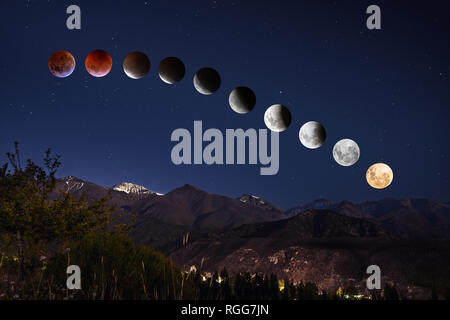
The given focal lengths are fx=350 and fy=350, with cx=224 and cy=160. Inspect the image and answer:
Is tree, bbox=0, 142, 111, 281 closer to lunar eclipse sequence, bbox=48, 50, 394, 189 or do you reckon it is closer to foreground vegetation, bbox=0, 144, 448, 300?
foreground vegetation, bbox=0, 144, 448, 300

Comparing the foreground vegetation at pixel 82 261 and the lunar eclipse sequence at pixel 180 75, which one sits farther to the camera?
the lunar eclipse sequence at pixel 180 75

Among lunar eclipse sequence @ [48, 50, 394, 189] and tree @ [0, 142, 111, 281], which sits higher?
lunar eclipse sequence @ [48, 50, 394, 189]

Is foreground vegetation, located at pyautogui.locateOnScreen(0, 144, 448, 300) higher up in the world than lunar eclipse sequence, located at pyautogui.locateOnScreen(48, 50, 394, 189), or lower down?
lower down

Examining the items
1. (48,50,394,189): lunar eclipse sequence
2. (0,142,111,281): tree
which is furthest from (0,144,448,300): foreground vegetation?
(48,50,394,189): lunar eclipse sequence

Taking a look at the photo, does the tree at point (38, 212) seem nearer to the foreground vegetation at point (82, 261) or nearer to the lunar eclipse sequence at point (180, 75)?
the foreground vegetation at point (82, 261)

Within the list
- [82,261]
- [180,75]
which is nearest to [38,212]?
[82,261]

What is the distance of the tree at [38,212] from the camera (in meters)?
14.4

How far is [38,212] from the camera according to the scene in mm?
14523

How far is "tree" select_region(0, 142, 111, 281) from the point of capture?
567 inches

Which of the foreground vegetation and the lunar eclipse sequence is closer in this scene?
the foreground vegetation

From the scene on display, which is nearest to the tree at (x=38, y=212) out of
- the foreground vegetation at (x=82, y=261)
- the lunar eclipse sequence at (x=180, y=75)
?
the foreground vegetation at (x=82, y=261)
